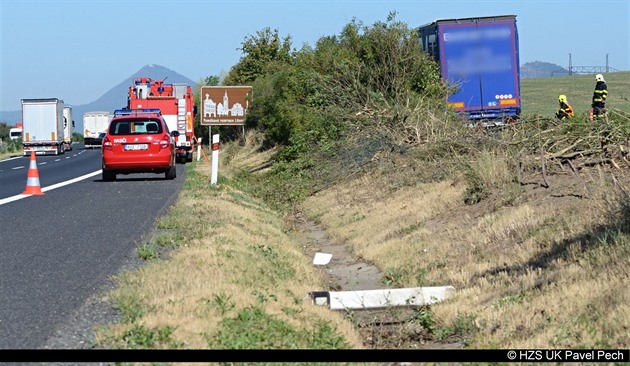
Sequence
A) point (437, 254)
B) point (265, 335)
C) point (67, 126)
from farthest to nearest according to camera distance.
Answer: point (67, 126)
point (437, 254)
point (265, 335)

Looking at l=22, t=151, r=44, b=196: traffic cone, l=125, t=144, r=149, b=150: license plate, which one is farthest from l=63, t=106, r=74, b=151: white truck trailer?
l=22, t=151, r=44, b=196: traffic cone

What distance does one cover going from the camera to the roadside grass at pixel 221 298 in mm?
7109

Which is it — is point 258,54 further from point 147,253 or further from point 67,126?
point 147,253

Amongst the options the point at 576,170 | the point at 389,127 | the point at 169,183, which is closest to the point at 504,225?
the point at 576,170

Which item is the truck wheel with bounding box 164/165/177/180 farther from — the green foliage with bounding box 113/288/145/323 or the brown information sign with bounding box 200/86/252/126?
the green foliage with bounding box 113/288/145/323

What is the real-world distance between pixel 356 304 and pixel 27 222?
680 cm

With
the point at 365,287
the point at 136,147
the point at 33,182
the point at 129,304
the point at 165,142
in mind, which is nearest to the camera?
the point at 129,304

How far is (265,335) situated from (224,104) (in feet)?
132

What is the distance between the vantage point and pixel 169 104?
141ft

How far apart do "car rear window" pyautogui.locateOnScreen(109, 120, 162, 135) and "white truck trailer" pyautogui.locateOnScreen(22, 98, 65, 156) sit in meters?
37.9

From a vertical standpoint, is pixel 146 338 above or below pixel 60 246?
below

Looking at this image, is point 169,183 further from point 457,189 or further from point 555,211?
point 555,211

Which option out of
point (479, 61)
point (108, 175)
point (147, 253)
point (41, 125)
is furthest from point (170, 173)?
point (41, 125)

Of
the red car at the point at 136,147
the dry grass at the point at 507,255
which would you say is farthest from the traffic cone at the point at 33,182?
the dry grass at the point at 507,255
